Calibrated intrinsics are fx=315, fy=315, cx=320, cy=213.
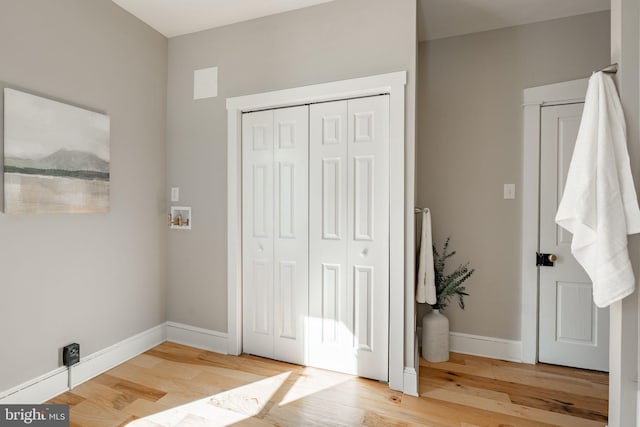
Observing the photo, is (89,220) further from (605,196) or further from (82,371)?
(605,196)

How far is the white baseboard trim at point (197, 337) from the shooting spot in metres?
2.64

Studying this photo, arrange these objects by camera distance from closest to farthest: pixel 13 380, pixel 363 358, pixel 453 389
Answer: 1. pixel 13 380
2. pixel 453 389
3. pixel 363 358

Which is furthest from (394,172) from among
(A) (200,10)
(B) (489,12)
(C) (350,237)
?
(A) (200,10)

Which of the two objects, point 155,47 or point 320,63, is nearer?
point 320,63

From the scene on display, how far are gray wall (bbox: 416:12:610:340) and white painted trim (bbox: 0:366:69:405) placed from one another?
2.90 m

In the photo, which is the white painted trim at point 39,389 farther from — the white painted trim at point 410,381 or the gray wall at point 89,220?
the white painted trim at point 410,381

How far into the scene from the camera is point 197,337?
273 centimetres

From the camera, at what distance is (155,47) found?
8.95 feet

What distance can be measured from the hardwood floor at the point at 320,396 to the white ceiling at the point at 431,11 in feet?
8.84

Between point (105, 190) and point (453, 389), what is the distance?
2.80m

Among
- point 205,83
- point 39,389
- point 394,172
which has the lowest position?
point 39,389

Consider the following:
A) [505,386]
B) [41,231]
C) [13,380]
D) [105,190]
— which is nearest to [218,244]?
[105,190]

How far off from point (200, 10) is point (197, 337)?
266 cm

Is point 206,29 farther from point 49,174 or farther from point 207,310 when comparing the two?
point 207,310
